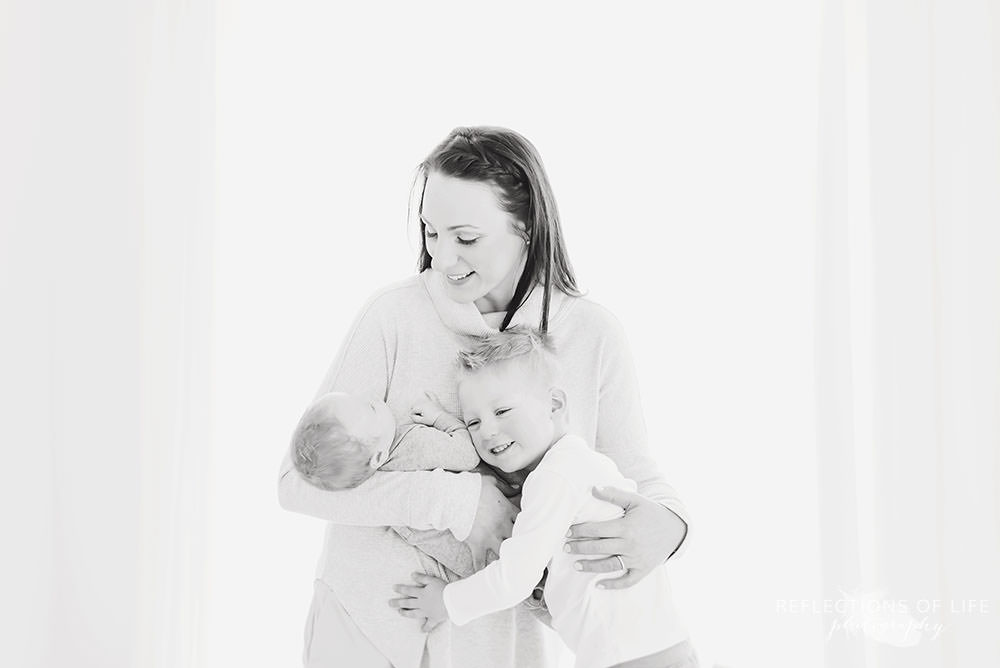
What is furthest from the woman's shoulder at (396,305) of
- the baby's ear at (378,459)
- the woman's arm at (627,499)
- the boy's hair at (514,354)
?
the woman's arm at (627,499)

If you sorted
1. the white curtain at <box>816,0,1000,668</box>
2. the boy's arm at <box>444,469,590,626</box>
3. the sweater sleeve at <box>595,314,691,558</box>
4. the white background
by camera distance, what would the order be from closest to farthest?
the boy's arm at <box>444,469,590,626</box> → the sweater sleeve at <box>595,314,691,558</box> → the white curtain at <box>816,0,1000,668</box> → the white background

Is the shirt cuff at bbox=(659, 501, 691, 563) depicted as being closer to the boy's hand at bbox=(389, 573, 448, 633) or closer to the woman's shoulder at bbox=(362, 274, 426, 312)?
the boy's hand at bbox=(389, 573, 448, 633)

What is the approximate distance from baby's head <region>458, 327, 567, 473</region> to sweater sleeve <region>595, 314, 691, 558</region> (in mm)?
150

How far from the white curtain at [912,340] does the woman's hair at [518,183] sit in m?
0.89

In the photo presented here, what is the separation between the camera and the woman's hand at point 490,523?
1.49 m

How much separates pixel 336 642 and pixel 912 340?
1471mm

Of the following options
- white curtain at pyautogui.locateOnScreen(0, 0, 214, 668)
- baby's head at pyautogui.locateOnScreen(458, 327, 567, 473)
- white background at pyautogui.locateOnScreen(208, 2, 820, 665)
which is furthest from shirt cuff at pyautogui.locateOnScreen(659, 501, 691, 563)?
white curtain at pyautogui.locateOnScreen(0, 0, 214, 668)

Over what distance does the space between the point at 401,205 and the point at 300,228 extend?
258 mm

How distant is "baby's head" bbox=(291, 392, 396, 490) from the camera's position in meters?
1.46

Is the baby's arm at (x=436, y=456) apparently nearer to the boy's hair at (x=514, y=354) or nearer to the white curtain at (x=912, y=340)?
the boy's hair at (x=514, y=354)

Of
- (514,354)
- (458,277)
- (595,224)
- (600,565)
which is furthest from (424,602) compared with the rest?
(595,224)

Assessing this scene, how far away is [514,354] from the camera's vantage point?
1.54 meters

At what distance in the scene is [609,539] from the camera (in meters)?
1.49

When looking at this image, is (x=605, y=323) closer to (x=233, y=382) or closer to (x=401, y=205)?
→ (x=401, y=205)
